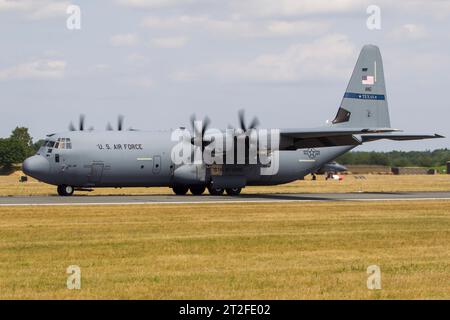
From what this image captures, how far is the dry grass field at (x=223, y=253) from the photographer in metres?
14.9

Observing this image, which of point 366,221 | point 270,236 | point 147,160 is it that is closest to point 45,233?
point 270,236

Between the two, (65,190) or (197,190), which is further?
(197,190)

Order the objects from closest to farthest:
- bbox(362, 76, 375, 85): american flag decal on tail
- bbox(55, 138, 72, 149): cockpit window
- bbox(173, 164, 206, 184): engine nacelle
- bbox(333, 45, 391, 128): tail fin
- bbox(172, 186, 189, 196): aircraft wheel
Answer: bbox(55, 138, 72, 149): cockpit window, bbox(173, 164, 206, 184): engine nacelle, bbox(172, 186, 189, 196): aircraft wheel, bbox(333, 45, 391, 128): tail fin, bbox(362, 76, 375, 85): american flag decal on tail

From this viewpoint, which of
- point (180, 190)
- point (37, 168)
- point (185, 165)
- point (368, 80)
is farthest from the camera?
point (368, 80)

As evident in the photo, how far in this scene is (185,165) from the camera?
44.6m

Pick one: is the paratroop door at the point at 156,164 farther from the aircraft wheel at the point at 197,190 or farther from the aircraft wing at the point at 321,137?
the aircraft wing at the point at 321,137

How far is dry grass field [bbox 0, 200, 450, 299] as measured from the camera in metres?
14.9

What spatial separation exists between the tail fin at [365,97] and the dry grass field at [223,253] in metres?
16.9

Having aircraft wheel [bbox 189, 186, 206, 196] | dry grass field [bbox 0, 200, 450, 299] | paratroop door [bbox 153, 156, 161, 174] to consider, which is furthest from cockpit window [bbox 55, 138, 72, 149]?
dry grass field [bbox 0, 200, 450, 299]

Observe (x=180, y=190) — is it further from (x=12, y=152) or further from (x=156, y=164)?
(x=12, y=152)

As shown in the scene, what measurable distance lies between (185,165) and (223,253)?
24767mm

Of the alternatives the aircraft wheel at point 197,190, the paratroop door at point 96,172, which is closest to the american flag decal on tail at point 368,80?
the aircraft wheel at point 197,190

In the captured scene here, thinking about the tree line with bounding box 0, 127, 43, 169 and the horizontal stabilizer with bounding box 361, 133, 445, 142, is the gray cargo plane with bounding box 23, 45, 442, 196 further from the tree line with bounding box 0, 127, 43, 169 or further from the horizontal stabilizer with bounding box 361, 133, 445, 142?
the tree line with bounding box 0, 127, 43, 169

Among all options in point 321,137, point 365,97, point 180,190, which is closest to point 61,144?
point 180,190
